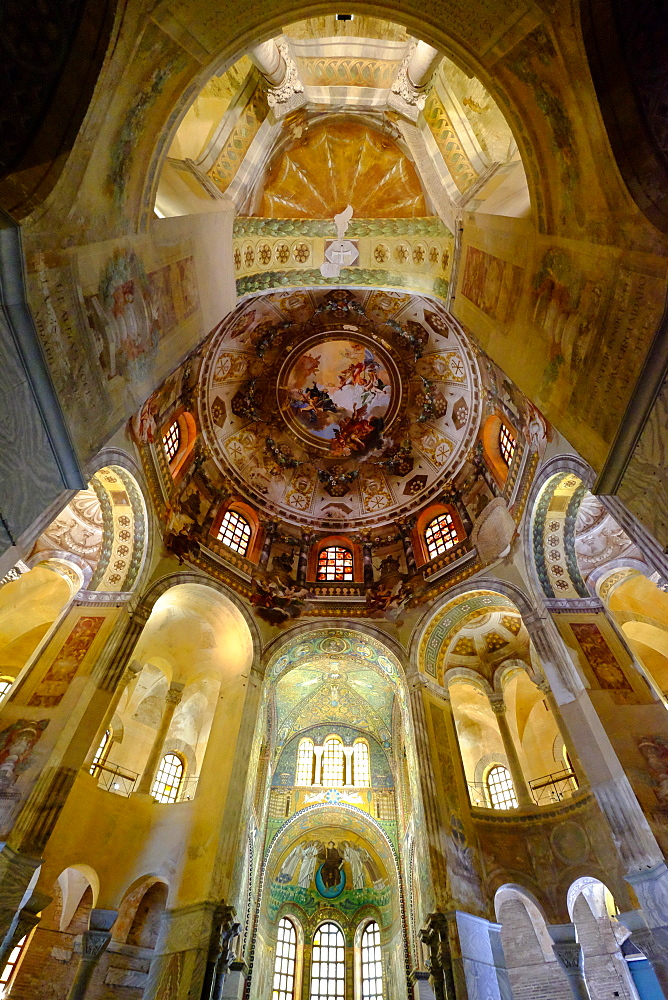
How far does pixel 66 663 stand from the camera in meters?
10.8

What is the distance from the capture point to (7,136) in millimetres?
4328

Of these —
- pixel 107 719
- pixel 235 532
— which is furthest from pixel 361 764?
pixel 107 719

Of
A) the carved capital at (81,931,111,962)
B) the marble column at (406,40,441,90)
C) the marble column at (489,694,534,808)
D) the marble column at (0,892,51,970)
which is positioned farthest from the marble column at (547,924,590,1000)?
the marble column at (406,40,441,90)

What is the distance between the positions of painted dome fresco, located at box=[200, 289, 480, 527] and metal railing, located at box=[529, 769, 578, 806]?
29.9 ft

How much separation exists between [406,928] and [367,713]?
649 centimetres

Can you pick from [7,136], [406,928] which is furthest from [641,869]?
[7,136]

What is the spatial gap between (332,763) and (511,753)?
6918 millimetres

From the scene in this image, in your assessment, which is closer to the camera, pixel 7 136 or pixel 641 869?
pixel 7 136

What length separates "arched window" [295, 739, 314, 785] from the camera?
18.0 m

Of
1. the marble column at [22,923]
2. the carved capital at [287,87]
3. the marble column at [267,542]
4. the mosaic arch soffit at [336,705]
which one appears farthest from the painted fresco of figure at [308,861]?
the carved capital at [287,87]

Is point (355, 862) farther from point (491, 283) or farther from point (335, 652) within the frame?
point (491, 283)

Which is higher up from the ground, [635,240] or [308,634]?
[308,634]

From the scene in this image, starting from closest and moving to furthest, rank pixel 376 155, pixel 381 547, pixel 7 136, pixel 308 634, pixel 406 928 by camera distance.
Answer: pixel 7 136
pixel 376 155
pixel 406 928
pixel 308 634
pixel 381 547

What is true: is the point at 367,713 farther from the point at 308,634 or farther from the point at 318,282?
the point at 318,282
